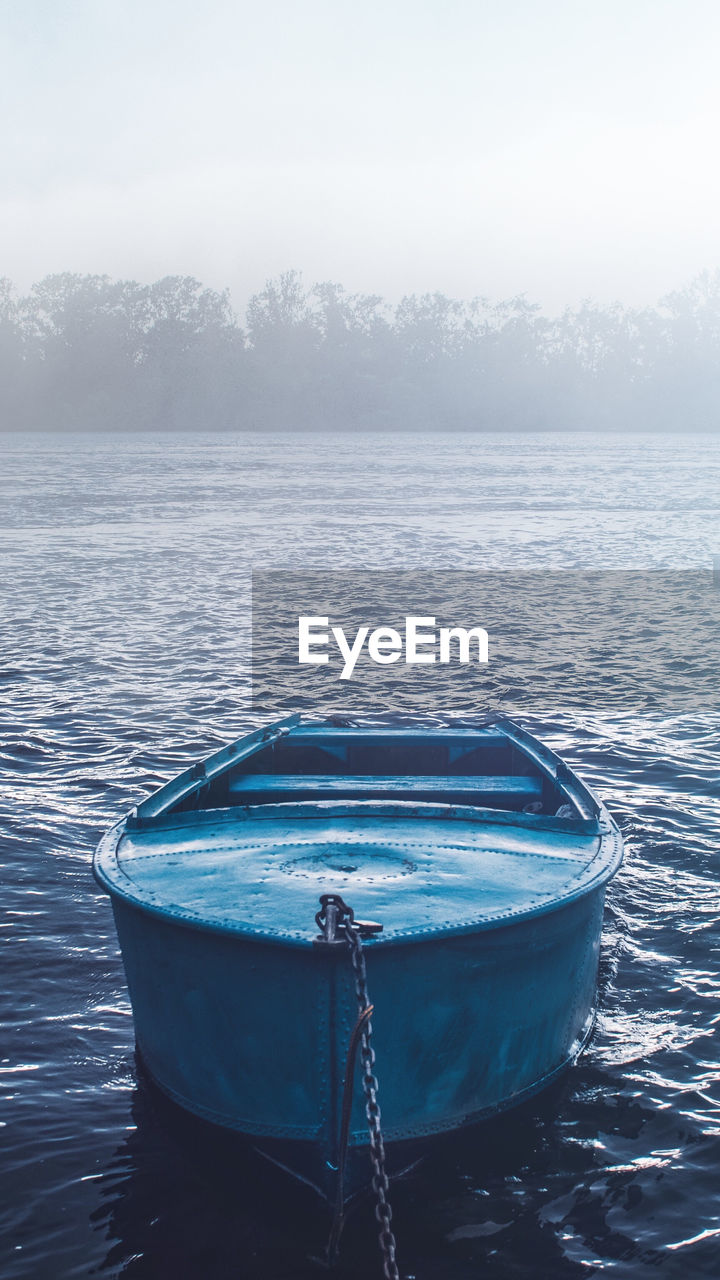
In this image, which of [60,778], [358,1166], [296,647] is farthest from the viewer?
[296,647]

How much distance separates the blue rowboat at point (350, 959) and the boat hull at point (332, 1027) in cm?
1

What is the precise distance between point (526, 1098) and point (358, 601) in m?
19.6

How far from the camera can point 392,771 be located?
11055mm

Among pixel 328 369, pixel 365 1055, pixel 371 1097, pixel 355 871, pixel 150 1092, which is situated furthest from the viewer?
pixel 328 369

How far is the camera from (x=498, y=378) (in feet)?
509

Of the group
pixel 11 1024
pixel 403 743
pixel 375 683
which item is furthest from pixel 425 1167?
pixel 375 683

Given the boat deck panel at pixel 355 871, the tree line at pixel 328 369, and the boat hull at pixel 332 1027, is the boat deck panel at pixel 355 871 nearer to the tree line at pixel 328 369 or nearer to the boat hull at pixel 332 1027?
the boat hull at pixel 332 1027

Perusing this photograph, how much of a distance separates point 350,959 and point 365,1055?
1.54 feet

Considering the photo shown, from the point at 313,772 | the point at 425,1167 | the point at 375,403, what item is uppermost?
the point at 375,403

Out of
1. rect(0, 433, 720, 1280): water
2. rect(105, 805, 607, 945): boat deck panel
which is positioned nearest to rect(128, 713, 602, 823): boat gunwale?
rect(105, 805, 607, 945): boat deck panel

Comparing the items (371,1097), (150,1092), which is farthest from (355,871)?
(150,1092)

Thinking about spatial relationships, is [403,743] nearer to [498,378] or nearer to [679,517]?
[679,517]

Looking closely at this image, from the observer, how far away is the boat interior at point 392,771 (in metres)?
9.03

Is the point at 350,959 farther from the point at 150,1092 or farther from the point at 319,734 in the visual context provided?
the point at 319,734
